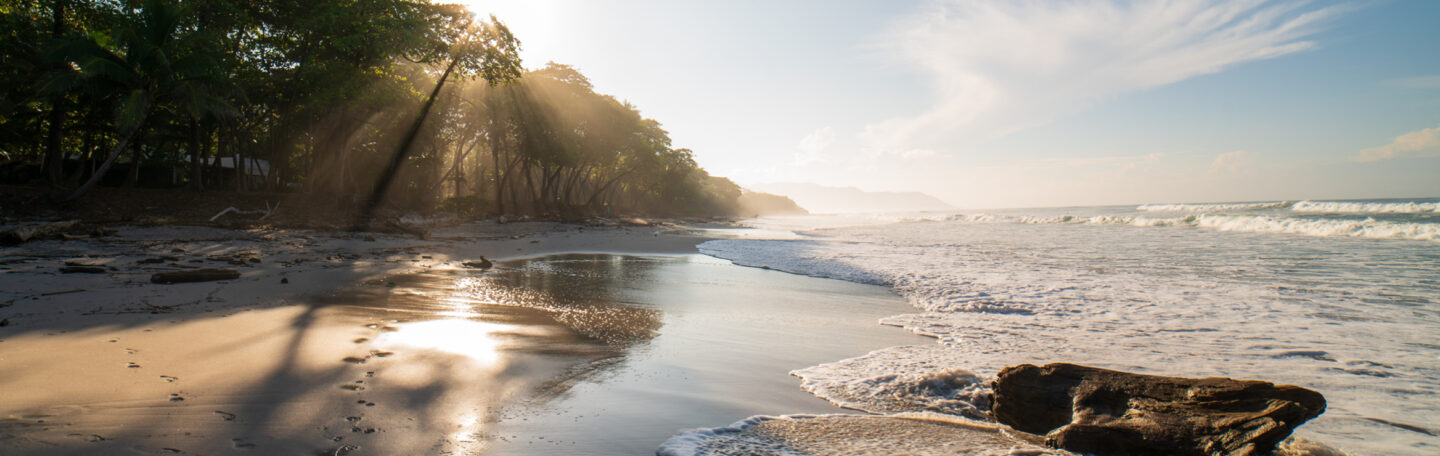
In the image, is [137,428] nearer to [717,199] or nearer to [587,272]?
[587,272]

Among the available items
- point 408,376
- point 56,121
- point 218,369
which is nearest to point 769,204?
point 56,121

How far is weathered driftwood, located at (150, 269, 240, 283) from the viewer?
5898 millimetres

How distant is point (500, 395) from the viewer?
10.1 ft

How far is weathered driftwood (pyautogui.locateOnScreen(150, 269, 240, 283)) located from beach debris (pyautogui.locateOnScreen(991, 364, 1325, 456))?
8.09 metres

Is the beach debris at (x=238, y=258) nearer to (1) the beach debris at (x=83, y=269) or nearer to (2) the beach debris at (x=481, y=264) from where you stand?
(1) the beach debris at (x=83, y=269)

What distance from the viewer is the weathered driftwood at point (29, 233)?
25.7ft

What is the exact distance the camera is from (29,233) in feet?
27.1

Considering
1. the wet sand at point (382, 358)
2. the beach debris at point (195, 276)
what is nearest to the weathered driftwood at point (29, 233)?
the wet sand at point (382, 358)

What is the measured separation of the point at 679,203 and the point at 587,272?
212 feet

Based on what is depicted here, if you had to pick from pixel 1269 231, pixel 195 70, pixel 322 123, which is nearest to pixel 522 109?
pixel 322 123

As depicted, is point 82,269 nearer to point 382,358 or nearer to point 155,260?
point 155,260

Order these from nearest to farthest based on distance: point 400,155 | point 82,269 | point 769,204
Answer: point 82,269 < point 400,155 < point 769,204

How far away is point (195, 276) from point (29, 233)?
16.8 feet

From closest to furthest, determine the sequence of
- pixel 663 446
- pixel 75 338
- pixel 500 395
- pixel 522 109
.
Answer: pixel 663 446 → pixel 500 395 → pixel 75 338 → pixel 522 109
